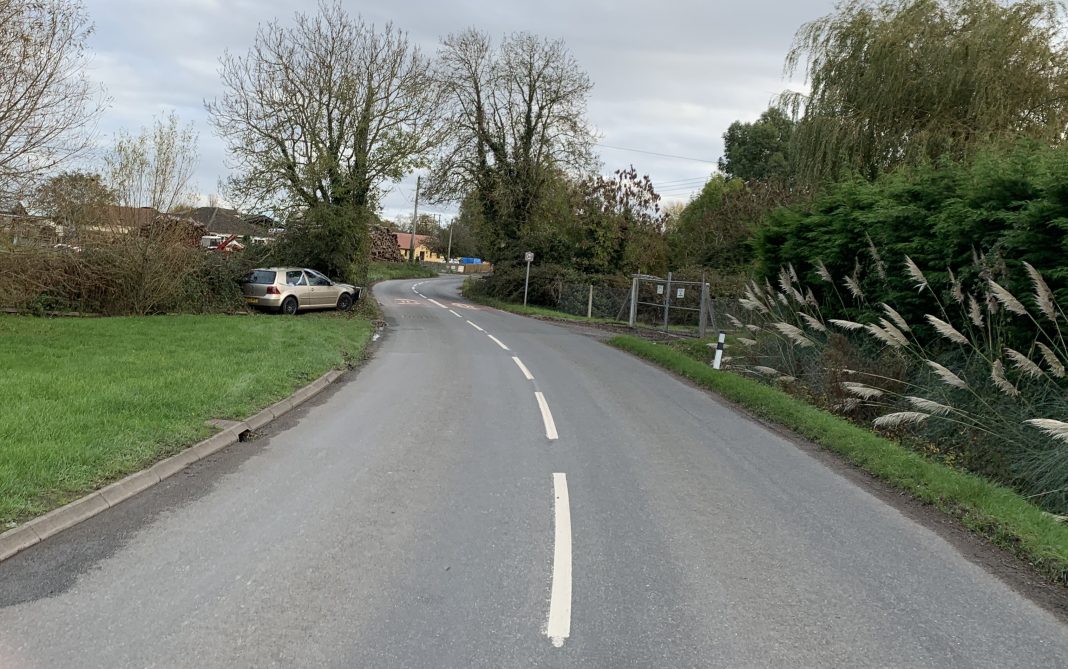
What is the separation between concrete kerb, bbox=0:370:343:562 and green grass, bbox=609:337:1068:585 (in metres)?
6.84

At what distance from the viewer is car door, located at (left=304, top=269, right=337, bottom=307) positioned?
895 inches

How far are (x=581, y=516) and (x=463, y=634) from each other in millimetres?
2006

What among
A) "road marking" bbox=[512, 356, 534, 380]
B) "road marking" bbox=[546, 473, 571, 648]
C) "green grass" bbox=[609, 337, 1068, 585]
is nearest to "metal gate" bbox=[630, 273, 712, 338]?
"road marking" bbox=[512, 356, 534, 380]

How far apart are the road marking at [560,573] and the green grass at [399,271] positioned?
55.3 m

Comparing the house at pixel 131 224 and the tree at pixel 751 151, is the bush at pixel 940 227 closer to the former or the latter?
the house at pixel 131 224

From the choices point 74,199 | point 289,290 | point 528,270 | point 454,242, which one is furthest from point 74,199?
point 454,242

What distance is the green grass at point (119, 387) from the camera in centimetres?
538

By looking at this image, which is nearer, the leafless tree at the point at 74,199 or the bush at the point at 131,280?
the leafless tree at the point at 74,199

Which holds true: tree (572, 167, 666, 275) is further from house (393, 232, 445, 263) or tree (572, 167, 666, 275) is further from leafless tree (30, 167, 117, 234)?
house (393, 232, 445, 263)

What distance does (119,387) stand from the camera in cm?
825

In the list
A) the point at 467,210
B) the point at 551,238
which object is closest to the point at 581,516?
the point at 551,238

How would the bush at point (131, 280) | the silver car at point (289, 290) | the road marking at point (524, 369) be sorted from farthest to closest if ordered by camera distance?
the silver car at point (289, 290)
the bush at point (131, 280)
the road marking at point (524, 369)

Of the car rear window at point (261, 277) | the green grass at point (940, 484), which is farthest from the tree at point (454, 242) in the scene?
the green grass at point (940, 484)

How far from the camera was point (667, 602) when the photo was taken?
394 cm
